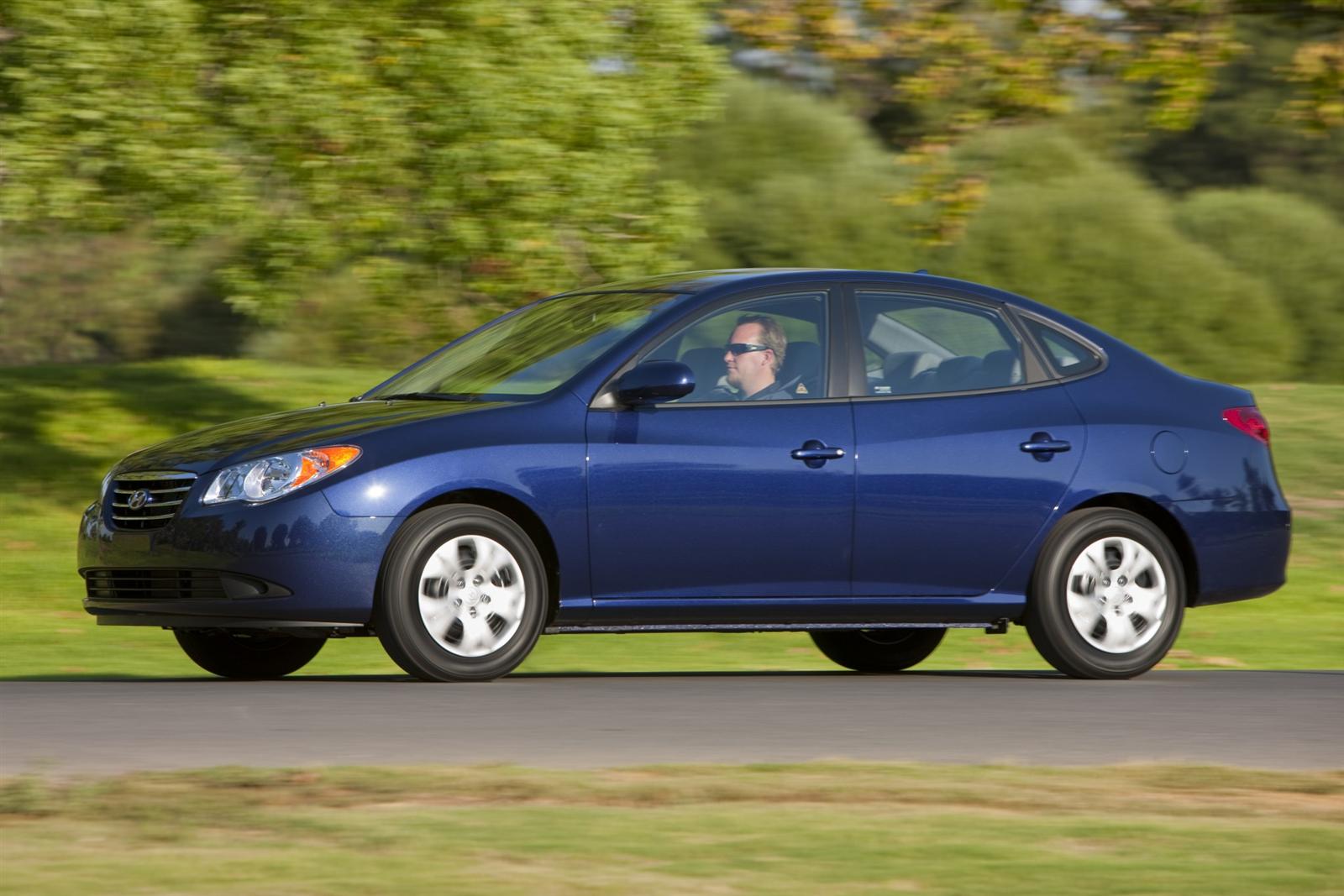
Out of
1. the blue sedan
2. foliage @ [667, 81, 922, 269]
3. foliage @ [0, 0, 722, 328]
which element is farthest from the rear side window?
foliage @ [667, 81, 922, 269]

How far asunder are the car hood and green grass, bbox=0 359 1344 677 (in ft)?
8.40

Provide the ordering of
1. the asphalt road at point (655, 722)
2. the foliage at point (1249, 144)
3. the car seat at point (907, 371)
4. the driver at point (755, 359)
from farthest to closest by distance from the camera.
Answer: the foliage at point (1249, 144), the car seat at point (907, 371), the driver at point (755, 359), the asphalt road at point (655, 722)

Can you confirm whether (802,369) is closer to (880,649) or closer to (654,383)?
(654,383)

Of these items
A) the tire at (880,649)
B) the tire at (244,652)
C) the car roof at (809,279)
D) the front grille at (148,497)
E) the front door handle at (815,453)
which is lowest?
the tire at (880,649)

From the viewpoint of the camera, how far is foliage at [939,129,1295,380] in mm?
27641

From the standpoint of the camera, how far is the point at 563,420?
29.9ft

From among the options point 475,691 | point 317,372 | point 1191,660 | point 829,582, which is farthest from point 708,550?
point 317,372

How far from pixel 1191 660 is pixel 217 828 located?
8486mm

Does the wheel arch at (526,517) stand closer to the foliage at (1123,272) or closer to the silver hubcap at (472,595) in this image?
the silver hubcap at (472,595)

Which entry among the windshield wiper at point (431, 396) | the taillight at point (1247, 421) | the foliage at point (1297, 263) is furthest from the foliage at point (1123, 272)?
the windshield wiper at point (431, 396)

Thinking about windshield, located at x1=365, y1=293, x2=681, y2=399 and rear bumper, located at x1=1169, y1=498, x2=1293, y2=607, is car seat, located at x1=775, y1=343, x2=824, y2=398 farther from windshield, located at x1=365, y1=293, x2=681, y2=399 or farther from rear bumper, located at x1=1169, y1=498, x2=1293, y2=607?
rear bumper, located at x1=1169, y1=498, x2=1293, y2=607

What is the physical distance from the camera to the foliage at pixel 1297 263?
1168 inches

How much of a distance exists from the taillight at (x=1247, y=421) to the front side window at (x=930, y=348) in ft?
3.10

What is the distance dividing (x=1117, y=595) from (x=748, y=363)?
5.85ft
